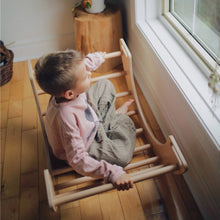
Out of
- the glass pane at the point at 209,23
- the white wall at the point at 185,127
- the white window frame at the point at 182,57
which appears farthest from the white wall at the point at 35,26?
the glass pane at the point at 209,23

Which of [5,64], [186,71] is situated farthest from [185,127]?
[5,64]

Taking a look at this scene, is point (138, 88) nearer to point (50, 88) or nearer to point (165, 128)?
point (165, 128)

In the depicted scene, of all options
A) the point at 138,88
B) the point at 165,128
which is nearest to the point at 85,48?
the point at 138,88

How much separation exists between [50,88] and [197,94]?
1.91 feet

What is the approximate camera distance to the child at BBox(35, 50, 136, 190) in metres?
0.97

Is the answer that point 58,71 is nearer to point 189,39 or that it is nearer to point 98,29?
point 189,39

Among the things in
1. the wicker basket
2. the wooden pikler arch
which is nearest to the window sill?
the wooden pikler arch

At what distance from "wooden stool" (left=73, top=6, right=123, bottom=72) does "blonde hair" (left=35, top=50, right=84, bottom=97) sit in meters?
0.85

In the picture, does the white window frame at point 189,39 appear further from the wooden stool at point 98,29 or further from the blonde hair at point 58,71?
the blonde hair at point 58,71

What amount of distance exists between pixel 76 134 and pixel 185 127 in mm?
483

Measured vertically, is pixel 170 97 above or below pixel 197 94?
below

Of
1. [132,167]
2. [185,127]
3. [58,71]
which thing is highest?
[58,71]

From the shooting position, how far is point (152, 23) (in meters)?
1.56

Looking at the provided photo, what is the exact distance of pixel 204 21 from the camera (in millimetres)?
1170
